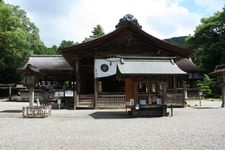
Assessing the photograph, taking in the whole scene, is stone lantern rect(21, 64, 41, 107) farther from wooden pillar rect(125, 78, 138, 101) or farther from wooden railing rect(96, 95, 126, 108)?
wooden pillar rect(125, 78, 138, 101)

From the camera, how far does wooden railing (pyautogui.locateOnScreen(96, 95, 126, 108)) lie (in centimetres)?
2345

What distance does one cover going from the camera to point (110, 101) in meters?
23.6

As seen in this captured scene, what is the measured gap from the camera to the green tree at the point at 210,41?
1800 inches

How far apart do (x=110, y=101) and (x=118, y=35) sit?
14.8ft

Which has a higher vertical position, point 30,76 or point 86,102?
point 30,76

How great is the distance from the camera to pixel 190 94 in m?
38.3

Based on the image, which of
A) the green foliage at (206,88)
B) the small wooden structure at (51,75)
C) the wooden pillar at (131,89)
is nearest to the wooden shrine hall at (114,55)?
the small wooden structure at (51,75)

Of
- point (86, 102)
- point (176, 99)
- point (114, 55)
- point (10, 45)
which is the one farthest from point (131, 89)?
point (10, 45)

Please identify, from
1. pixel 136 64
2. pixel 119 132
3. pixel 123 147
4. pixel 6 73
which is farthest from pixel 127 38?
pixel 6 73

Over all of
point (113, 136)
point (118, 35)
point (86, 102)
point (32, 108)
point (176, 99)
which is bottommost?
point (113, 136)

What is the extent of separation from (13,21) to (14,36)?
2520 millimetres

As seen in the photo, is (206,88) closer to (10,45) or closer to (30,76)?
(10,45)

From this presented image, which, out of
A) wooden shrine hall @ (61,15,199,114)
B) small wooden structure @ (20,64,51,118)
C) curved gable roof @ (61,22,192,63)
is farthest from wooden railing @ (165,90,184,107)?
small wooden structure @ (20,64,51,118)

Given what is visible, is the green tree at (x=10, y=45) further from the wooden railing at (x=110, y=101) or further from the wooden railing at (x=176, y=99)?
the wooden railing at (x=176, y=99)
